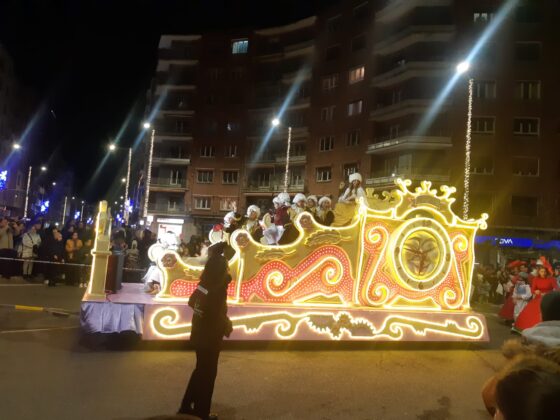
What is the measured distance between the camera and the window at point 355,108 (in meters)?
36.5

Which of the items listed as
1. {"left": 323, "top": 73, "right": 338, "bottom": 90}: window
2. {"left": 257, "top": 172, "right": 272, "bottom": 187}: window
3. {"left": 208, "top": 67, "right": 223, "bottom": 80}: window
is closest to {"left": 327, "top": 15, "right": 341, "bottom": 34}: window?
{"left": 323, "top": 73, "right": 338, "bottom": 90}: window

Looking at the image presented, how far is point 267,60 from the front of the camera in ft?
149

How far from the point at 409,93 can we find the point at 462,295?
27.6 meters

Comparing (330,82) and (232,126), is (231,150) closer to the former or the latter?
(232,126)

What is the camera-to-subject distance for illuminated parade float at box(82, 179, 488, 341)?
283 inches

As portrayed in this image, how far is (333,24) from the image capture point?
131 ft

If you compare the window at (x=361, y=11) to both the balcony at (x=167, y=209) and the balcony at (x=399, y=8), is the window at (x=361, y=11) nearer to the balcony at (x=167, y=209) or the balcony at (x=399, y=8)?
the balcony at (x=399, y=8)

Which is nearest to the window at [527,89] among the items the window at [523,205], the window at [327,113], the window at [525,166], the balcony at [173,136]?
the window at [525,166]

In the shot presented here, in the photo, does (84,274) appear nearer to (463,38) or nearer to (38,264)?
(38,264)

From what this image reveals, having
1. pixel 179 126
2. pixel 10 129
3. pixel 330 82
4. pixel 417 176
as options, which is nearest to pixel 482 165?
pixel 417 176

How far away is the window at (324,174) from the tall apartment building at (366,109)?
0.09m

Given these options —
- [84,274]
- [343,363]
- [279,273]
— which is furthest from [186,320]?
[84,274]

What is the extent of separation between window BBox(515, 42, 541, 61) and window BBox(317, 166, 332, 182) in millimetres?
15896

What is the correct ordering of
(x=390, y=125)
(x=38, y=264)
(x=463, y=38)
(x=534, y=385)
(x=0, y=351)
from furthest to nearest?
(x=390, y=125) < (x=463, y=38) < (x=38, y=264) < (x=0, y=351) < (x=534, y=385)
